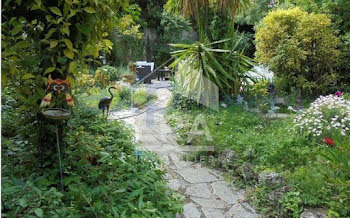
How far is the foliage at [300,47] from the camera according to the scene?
19.2ft

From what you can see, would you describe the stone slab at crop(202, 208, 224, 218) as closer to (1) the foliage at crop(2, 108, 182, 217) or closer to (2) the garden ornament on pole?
(1) the foliage at crop(2, 108, 182, 217)

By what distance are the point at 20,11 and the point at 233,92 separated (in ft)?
14.1

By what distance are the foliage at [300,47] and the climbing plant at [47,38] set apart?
15.1ft

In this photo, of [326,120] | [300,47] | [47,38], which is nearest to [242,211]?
[326,120]

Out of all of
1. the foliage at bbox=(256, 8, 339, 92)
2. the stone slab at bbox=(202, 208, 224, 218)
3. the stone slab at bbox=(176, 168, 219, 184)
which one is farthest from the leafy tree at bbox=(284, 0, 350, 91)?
the stone slab at bbox=(202, 208, 224, 218)

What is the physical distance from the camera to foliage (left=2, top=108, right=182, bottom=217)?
162 centimetres

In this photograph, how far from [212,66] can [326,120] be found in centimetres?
224

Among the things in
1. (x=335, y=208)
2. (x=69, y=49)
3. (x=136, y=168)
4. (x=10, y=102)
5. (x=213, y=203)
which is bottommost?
(x=213, y=203)

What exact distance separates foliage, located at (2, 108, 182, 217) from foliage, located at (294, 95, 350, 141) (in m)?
1.77

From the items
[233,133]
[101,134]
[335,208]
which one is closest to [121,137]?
[101,134]

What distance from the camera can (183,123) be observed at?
15.5ft

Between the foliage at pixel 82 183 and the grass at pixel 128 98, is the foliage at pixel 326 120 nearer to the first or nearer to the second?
the foliage at pixel 82 183

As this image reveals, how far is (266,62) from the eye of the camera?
20.9ft

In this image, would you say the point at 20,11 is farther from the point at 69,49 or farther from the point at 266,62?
the point at 266,62
